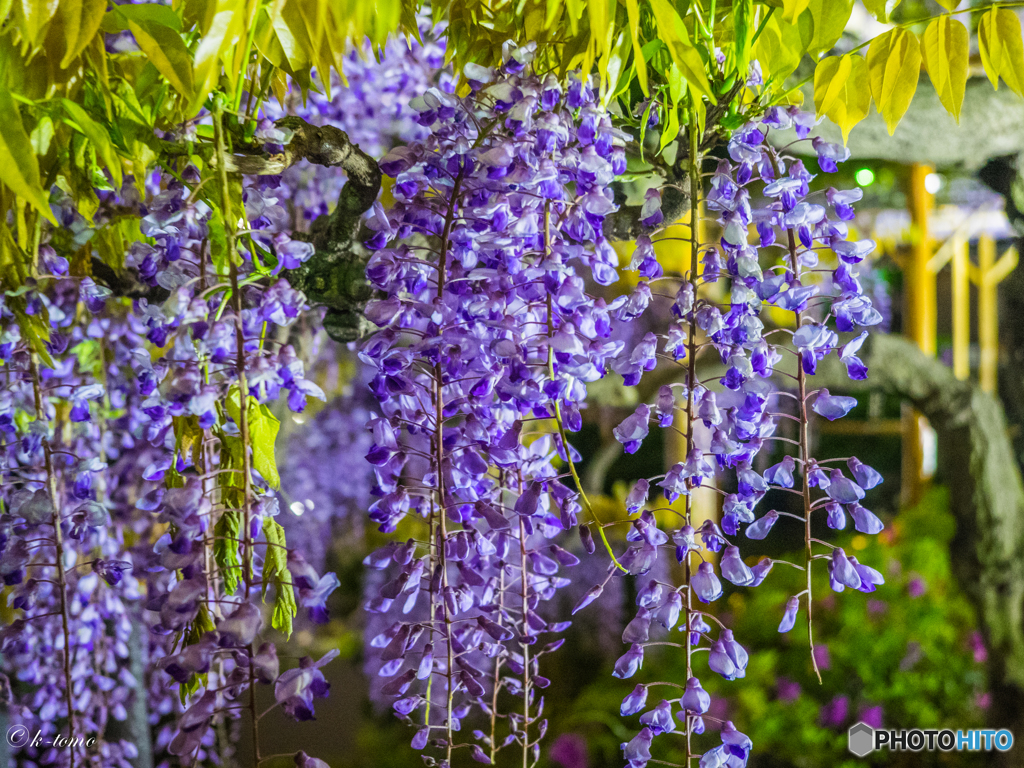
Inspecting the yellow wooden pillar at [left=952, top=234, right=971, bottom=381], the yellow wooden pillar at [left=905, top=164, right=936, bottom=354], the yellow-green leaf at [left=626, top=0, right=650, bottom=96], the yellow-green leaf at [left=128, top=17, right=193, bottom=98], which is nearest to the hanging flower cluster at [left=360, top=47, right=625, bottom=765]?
the yellow-green leaf at [left=626, top=0, right=650, bottom=96]

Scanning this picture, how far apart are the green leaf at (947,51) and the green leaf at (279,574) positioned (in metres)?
0.86

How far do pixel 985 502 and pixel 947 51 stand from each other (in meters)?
1.69

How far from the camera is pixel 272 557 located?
0.72m

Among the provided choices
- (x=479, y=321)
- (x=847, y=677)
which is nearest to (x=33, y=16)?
(x=479, y=321)

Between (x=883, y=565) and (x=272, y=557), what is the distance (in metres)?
3.49

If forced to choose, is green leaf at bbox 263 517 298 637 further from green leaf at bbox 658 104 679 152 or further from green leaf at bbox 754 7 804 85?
green leaf at bbox 754 7 804 85

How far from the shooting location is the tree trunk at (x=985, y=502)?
6.48ft

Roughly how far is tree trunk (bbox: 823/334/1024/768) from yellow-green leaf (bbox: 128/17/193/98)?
183 cm

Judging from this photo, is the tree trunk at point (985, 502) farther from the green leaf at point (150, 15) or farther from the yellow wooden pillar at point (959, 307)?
the yellow wooden pillar at point (959, 307)

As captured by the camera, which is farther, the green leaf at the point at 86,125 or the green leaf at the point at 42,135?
the green leaf at the point at 42,135

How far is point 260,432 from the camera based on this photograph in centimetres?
74

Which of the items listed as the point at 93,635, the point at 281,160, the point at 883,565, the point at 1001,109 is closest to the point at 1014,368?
the point at 1001,109

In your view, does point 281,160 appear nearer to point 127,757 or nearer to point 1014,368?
point 127,757

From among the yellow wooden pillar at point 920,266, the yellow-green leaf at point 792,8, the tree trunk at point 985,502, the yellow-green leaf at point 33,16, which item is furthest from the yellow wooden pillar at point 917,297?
the yellow-green leaf at point 33,16
